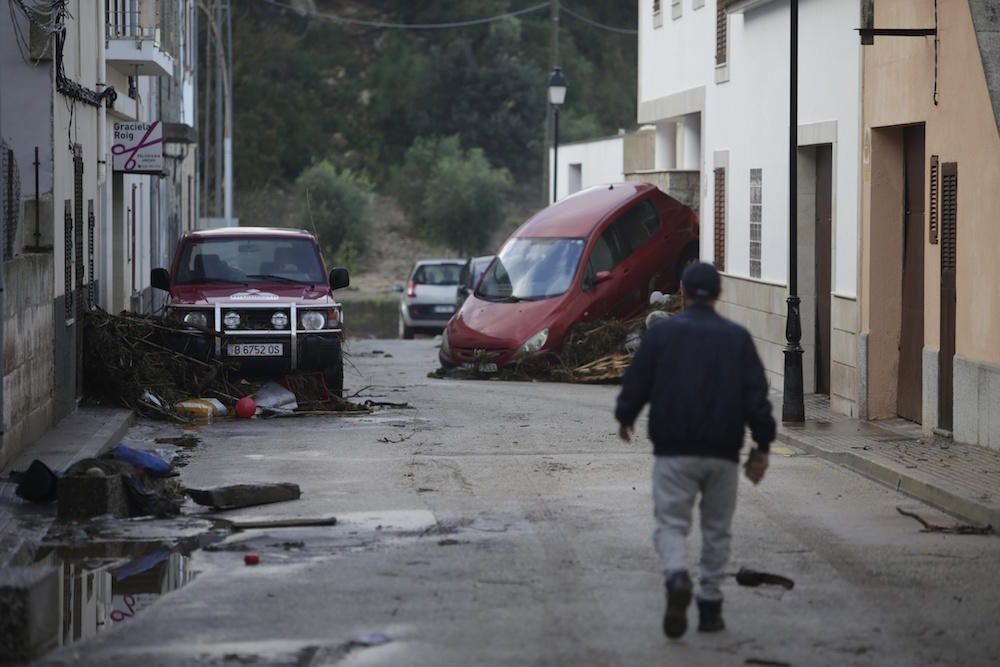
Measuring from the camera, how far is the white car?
4091 cm

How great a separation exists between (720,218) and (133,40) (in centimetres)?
901

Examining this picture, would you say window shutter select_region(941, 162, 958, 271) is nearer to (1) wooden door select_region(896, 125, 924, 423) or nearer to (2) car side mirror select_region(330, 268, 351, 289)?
(1) wooden door select_region(896, 125, 924, 423)

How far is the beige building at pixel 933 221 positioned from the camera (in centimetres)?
1409

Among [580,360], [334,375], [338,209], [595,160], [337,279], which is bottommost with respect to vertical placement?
[580,360]

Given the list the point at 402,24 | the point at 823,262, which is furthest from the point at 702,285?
the point at 402,24

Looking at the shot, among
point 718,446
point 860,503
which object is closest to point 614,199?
point 860,503

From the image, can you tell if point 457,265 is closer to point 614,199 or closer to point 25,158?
point 614,199

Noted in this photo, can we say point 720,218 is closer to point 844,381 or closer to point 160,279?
point 844,381

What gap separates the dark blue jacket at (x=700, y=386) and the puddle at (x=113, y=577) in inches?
107

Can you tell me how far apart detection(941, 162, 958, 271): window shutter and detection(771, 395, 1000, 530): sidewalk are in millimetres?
1614

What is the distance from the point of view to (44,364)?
14766mm

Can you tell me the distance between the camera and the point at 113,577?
9375mm

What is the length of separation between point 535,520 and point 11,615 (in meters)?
4.26

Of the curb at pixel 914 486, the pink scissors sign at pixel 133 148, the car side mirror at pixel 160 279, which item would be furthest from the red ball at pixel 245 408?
the pink scissors sign at pixel 133 148
